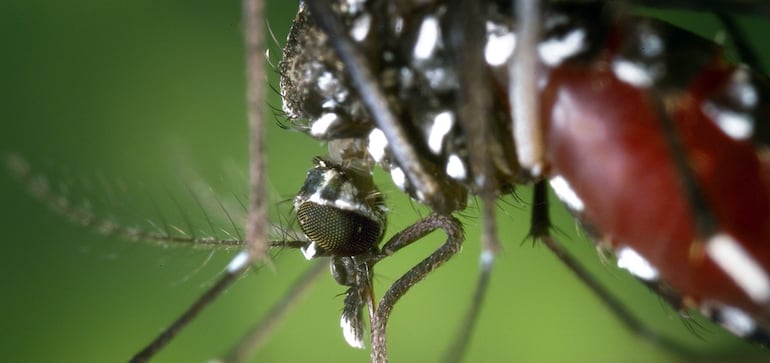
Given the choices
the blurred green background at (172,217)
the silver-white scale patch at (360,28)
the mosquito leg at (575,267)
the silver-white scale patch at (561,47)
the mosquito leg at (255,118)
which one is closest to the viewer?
the mosquito leg at (255,118)

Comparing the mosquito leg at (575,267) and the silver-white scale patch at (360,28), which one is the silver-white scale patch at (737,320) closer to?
the mosquito leg at (575,267)

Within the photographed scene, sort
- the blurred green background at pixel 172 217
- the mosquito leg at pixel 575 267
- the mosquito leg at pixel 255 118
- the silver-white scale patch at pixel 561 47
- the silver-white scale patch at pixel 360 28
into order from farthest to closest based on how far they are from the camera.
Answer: the blurred green background at pixel 172 217 → the mosquito leg at pixel 575 267 → the silver-white scale patch at pixel 360 28 → the silver-white scale patch at pixel 561 47 → the mosquito leg at pixel 255 118

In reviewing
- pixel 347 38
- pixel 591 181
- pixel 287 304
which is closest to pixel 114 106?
pixel 287 304

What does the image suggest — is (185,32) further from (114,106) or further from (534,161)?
(534,161)

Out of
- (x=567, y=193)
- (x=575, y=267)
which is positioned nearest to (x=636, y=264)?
(x=567, y=193)

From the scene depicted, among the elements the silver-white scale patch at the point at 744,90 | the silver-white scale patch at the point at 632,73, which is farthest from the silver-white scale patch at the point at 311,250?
the silver-white scale patch at the point at 744,90
